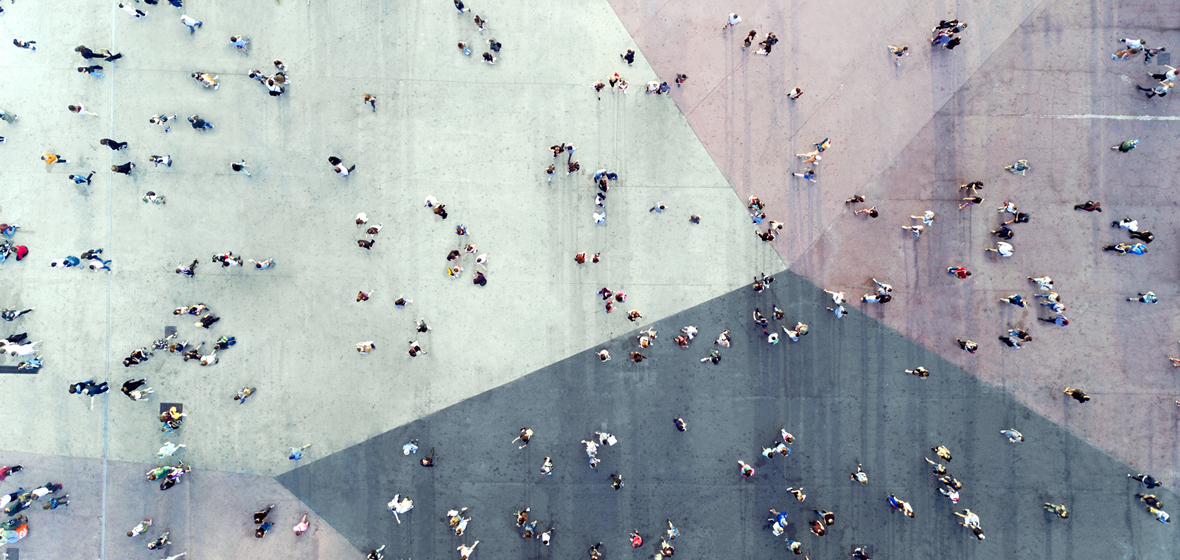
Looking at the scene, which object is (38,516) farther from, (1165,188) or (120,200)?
(1165,188)

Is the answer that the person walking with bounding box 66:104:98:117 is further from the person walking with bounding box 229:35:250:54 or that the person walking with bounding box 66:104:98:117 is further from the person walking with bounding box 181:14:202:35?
the person walking with bounding box 229:35:250:54

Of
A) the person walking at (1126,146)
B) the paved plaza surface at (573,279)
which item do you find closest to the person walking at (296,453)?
the paved plaza surface at (573,279)

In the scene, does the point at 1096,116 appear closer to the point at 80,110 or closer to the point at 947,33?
the point at 947,33

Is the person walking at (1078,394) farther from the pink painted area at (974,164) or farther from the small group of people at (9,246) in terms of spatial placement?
the small group of people at (9,246)

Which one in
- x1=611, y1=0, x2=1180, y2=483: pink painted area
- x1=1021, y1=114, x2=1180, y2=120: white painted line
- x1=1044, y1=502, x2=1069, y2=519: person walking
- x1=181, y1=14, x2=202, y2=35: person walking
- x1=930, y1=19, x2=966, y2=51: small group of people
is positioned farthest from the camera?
x1=1021, y1=114, x2=1180, y2=120: white painted line

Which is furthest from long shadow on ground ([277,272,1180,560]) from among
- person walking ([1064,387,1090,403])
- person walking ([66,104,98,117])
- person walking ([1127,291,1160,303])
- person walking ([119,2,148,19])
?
person walking ([119,2,148,19])

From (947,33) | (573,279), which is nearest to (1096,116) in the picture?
(947,33)

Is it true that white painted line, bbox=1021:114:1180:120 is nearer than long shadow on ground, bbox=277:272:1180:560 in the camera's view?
No
